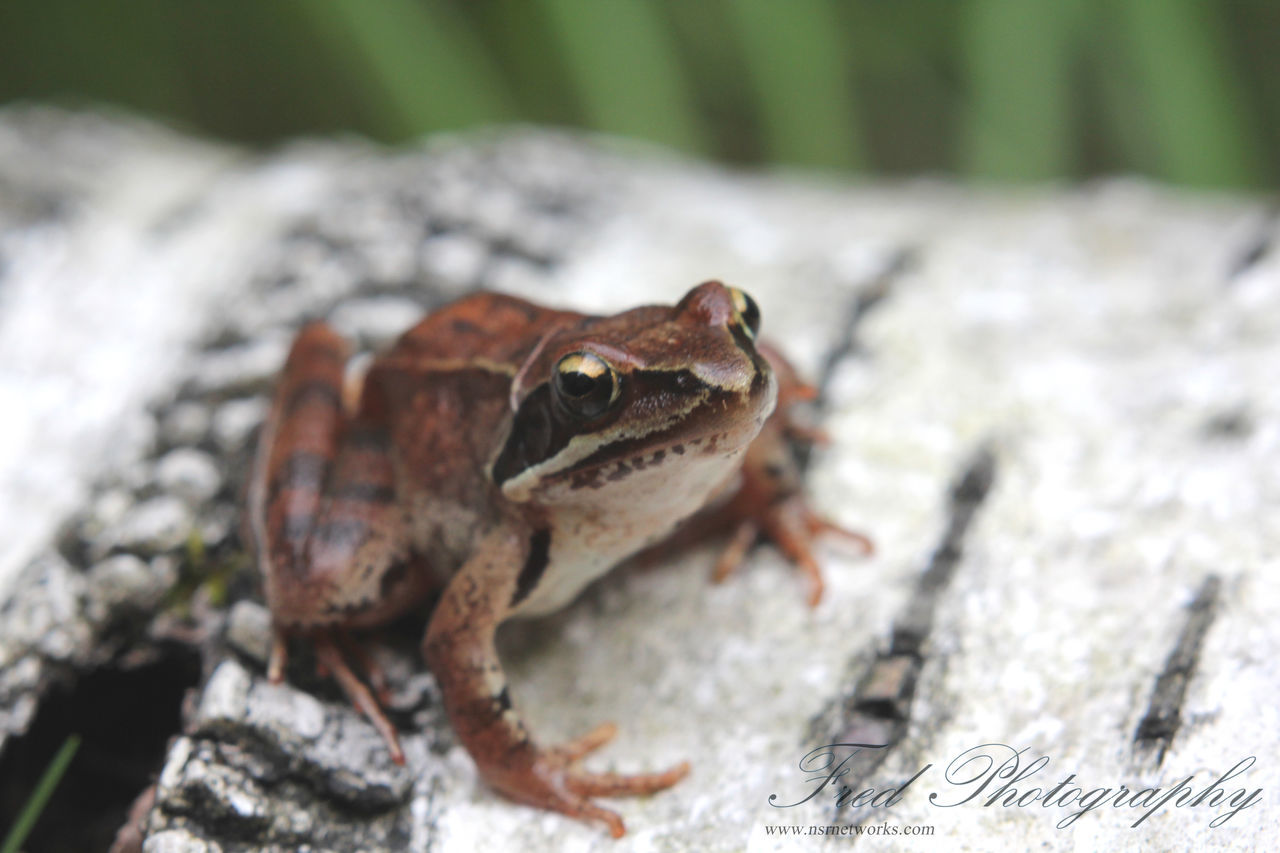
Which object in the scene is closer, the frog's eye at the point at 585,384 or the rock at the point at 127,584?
the frog's eye at the point at 585,384

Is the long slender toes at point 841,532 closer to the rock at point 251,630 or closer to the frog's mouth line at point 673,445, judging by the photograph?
the frog's mouth line at point 673,445

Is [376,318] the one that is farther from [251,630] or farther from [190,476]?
[251,630]

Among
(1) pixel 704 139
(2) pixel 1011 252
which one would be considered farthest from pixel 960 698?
(1) pixel 704 139

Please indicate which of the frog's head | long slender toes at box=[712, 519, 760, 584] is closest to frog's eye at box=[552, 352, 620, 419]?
the frog's head

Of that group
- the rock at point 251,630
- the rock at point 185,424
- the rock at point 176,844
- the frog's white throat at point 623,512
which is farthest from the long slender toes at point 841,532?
the rock at point 185,424

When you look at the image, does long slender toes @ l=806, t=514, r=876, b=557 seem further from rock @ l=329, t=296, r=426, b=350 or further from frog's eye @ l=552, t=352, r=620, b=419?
rock @ l=329, t=296, r=426, b=350

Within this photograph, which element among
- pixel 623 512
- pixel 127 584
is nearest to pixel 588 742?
pixel 623 512

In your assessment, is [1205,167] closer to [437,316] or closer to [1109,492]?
[1109,492]
